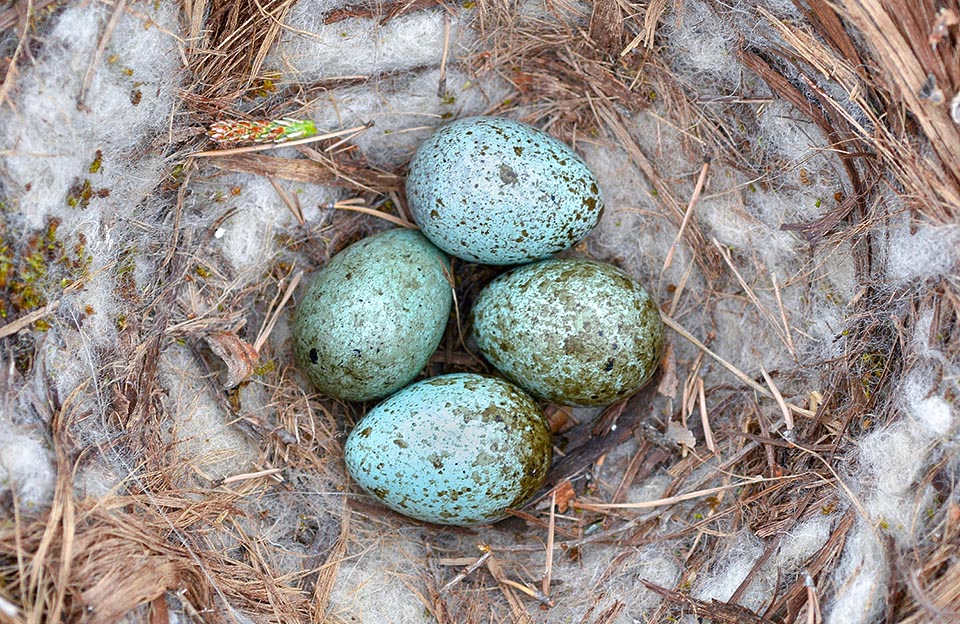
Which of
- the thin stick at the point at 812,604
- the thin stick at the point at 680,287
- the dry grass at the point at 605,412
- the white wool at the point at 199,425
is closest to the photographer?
the dry grass at the point at 605,412

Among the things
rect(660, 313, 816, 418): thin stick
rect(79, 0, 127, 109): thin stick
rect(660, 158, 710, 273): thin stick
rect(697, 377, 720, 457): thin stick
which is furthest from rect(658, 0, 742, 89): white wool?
rect(79, 0, 127, 109): thin stick

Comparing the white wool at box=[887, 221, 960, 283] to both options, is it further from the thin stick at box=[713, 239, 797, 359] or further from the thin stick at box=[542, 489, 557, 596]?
the thin stick at box=[542, 489, 557, 596]

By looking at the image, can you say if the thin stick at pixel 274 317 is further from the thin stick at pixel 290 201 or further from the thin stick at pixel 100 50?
the thin stick at pixel 100 50

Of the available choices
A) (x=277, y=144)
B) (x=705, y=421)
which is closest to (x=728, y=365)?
(x=705, y=421)

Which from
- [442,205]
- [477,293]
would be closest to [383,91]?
[442,205]

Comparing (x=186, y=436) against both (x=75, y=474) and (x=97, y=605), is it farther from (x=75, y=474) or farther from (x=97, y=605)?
(x=97, y=605)

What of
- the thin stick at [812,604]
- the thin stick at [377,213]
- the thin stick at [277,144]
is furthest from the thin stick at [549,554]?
the thin stick at [277,144]
